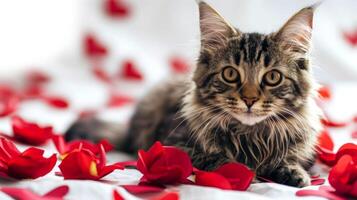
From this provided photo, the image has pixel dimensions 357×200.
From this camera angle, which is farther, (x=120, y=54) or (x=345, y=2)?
(x=120, y=54)

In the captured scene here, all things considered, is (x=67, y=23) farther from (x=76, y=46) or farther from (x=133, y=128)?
(x=133, y=128)

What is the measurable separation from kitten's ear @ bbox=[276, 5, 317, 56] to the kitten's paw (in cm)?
26

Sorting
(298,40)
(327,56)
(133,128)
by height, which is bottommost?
(133,128)

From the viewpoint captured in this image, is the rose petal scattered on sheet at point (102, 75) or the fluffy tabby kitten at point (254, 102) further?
the rose petal scattered on sheet at point (102, 75)

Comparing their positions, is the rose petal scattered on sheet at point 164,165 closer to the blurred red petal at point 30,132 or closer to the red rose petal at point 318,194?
the red rose petal at point 318,194

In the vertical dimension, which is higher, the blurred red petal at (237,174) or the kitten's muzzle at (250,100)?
the kitten's muzzle at (250,100)

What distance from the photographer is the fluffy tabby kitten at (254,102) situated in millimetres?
1184

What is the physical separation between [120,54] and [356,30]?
1134 mm

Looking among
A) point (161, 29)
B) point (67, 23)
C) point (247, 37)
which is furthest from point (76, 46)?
point (247, 37)

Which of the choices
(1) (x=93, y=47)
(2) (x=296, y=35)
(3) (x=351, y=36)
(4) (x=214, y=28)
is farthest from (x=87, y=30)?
(2) (x=296, y=35)

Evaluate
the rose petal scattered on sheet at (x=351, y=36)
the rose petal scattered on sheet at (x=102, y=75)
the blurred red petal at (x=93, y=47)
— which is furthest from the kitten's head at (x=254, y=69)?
the blurred red petal at (x=93, y=47)

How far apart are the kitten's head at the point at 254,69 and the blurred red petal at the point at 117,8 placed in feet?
5.18

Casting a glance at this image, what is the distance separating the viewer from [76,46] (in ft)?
9.28

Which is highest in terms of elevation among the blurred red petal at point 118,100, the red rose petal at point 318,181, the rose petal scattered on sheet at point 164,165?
the rose petal scattered on sheet at point 164,165
